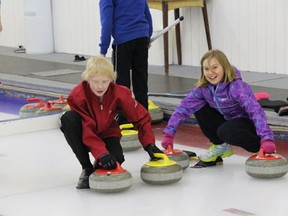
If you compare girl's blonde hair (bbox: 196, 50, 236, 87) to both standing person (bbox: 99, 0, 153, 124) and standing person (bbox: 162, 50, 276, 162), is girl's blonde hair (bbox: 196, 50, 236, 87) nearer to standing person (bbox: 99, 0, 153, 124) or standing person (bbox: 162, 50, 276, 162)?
standing person (bbox: 162, 50, 276, 162)

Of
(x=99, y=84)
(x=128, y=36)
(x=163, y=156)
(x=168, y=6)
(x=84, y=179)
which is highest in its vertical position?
(x=168, y=6)

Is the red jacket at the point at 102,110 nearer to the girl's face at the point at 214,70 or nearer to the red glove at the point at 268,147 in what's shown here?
the girl's face at the point at 214,70

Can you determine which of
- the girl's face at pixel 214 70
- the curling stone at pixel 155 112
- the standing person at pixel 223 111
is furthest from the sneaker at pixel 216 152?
the curling stone at pixel 155 112

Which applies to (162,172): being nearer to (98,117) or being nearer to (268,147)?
(98,117)

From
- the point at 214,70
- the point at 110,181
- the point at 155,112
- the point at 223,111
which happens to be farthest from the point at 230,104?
the point at 155,112

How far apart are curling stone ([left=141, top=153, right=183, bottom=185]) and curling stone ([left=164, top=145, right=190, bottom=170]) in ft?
0.61

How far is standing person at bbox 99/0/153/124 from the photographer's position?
16.2 feet

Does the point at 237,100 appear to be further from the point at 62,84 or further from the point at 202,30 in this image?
the point at 202,30

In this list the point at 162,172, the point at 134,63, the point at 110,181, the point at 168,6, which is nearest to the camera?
the point at 110,181

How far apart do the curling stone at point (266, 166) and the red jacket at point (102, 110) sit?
20.3 inches

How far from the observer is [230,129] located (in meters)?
4.23

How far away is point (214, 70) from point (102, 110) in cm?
64

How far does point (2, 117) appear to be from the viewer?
554 centimetres

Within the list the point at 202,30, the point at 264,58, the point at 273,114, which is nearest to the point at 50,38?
the point at 202,30
